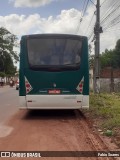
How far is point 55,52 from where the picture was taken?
1466 centimetres

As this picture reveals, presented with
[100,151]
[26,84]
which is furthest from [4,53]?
[100,151]

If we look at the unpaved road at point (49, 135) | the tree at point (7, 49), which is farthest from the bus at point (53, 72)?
the tree at point (7, 49)

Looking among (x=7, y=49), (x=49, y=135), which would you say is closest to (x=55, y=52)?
(x=49, y=135)

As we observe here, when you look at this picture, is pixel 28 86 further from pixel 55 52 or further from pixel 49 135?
pixel 49 135

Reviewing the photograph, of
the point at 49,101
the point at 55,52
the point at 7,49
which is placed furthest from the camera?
the point at 7,49

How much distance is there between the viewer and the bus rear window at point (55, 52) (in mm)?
14602

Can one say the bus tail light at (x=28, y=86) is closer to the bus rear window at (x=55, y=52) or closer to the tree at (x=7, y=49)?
the bus rear window at (x=55, y=52)

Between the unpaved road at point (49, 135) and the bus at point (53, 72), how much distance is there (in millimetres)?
769

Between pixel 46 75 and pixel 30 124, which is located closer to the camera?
pixel 30 124

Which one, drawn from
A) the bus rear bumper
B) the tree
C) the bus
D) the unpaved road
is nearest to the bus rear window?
the bus

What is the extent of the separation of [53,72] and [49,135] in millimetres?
4337

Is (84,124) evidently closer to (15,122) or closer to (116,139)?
(15,122)

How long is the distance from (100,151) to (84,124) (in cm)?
474

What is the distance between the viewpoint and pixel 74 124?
13.2m
